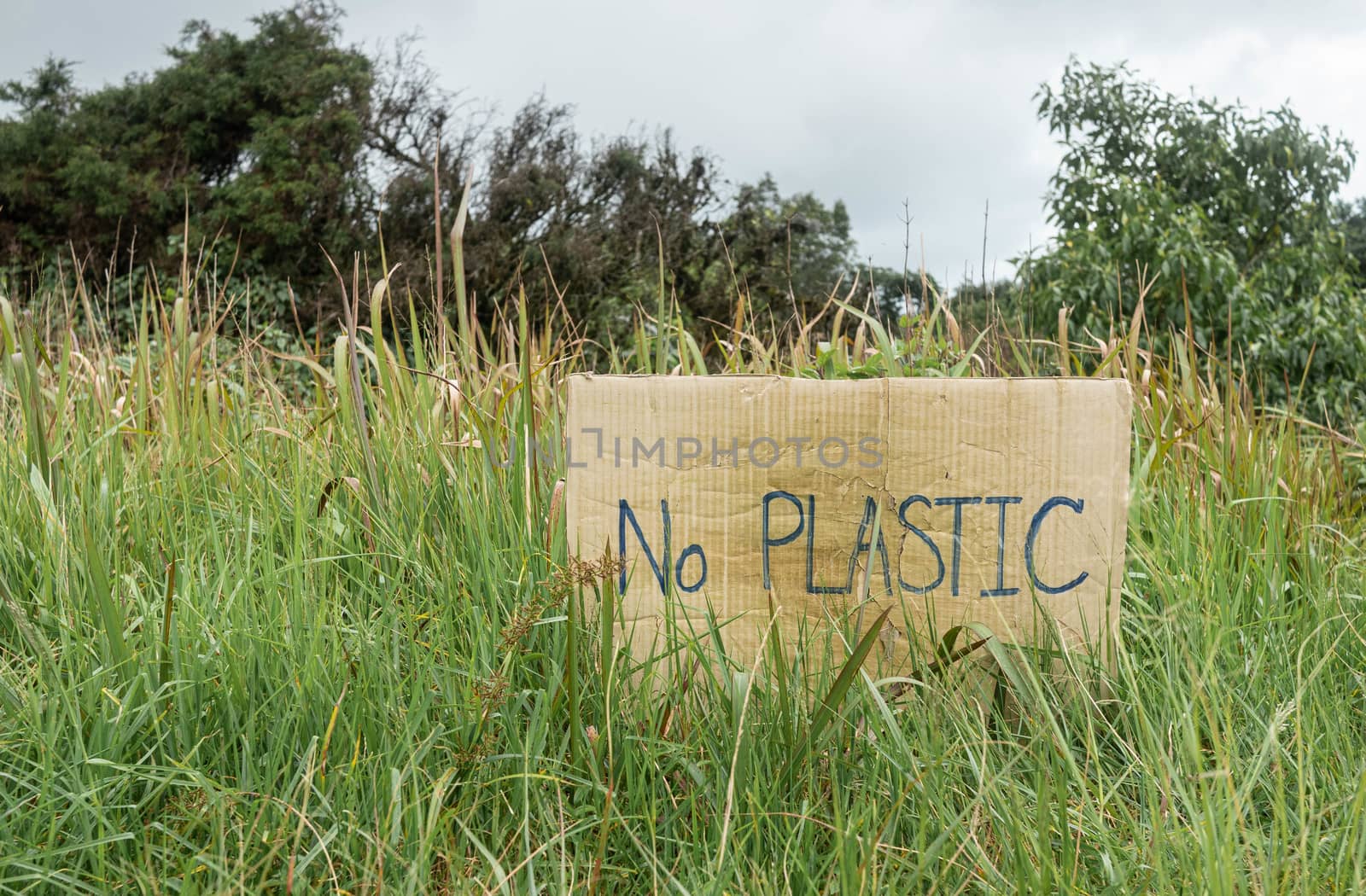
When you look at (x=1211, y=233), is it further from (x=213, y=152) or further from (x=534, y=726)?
(x=213, y=152)

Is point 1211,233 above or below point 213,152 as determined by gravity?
below

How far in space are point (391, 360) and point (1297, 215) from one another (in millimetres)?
8917

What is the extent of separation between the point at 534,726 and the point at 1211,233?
895 centimetres

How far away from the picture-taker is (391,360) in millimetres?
1972

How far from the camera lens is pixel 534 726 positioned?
1.12m

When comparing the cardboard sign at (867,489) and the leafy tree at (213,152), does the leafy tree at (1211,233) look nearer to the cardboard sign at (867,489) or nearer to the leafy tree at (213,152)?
the cardboard sign at (867,489)

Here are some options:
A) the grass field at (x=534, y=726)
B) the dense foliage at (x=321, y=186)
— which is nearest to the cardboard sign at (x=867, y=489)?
the grass field at (x=534, y=726)

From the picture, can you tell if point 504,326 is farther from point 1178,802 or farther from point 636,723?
point 1178,802

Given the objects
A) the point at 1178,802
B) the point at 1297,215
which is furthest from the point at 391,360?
the point at 1297,215

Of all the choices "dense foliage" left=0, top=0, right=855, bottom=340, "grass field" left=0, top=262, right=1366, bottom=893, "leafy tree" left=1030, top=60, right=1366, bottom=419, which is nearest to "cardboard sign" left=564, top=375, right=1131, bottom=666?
"grass field" left=0, top=262, right=1366, bottom=893

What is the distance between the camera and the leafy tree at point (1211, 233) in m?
6.98

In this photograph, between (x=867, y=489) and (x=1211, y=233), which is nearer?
(x=867, y=489)

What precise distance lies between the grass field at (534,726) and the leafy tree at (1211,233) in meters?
5.58

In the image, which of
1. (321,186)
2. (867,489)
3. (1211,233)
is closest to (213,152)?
(321,186)
